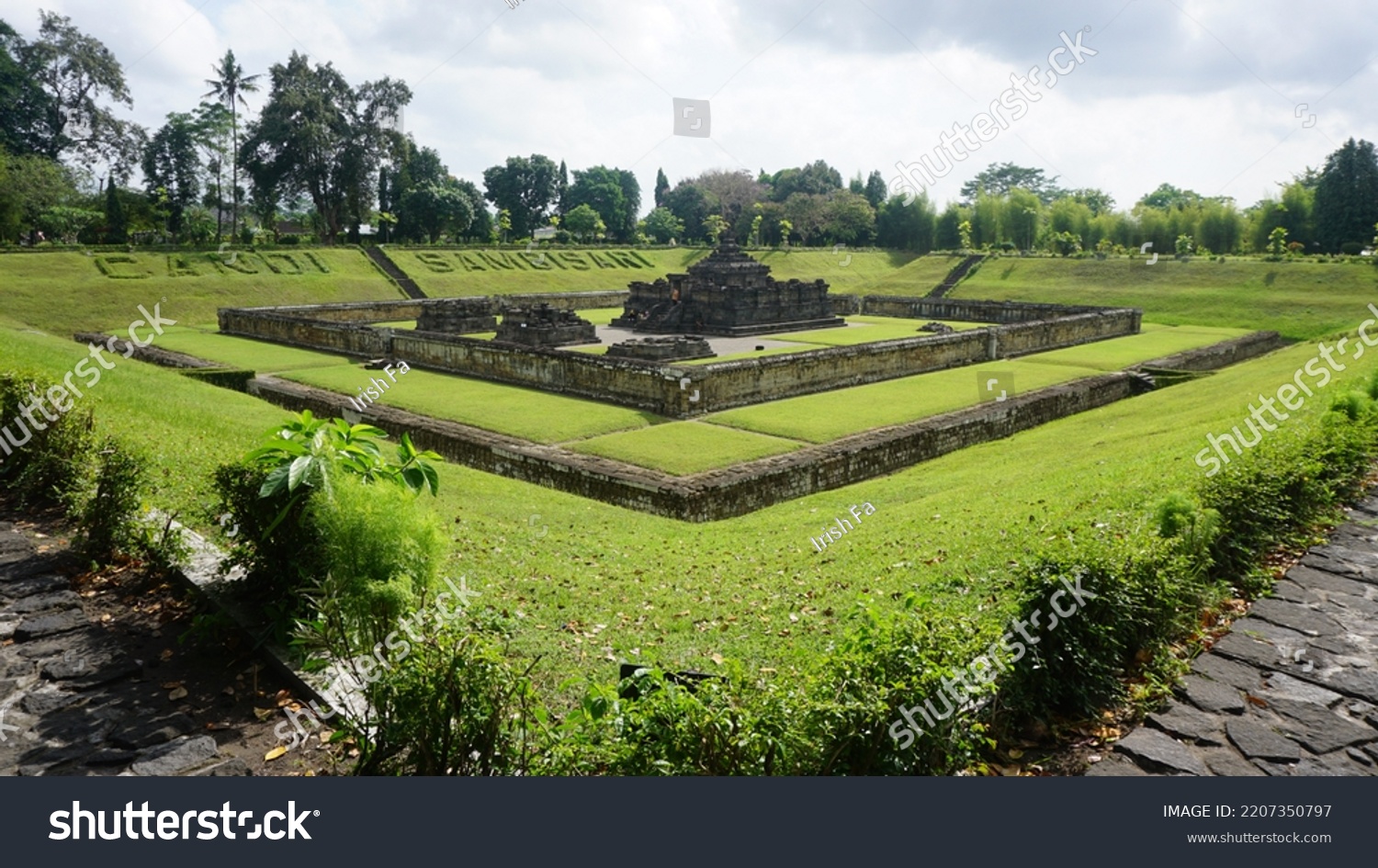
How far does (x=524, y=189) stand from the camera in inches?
2493

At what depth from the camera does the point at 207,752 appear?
3.59 metres

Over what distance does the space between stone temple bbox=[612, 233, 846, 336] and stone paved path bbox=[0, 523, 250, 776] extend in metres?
23.6

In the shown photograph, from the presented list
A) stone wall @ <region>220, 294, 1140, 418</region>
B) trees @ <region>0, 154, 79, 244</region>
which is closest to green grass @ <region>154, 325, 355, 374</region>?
stone wall @ <region>220, 294, 1140, 418</region>

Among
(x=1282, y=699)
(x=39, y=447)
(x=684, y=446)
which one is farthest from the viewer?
(x=684, y=446)

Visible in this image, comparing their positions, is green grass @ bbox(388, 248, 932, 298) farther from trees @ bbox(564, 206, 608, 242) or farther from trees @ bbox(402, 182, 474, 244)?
trees @ bbox(564, 206, 608, 242)

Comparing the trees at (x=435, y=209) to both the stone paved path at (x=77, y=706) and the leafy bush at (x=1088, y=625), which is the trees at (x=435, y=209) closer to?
the stone paved path at (x=77, y=706)

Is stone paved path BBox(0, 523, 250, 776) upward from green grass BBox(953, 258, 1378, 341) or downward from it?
downward

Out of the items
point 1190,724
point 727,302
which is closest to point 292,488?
point 1190,724

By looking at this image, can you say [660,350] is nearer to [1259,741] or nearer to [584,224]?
[1259,741]

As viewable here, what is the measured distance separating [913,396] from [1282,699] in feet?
42.9

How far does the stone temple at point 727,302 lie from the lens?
28.5 metres

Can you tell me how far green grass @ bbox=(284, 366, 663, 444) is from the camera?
1345cm

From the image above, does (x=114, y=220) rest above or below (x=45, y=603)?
above

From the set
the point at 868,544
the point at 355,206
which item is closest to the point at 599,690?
the point at 868,544
